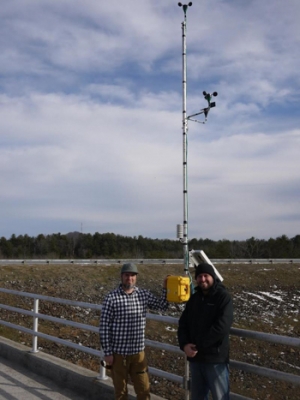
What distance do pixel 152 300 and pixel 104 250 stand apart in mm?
79444

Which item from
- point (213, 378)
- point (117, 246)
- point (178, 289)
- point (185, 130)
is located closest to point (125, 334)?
point (178, 289)

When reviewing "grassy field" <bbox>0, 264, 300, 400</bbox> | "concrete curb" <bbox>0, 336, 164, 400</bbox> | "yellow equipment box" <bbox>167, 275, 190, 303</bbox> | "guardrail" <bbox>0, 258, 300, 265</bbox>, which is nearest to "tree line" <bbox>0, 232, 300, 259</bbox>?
"guardrail" <bbox>0, 258, 300, 265</bbox>

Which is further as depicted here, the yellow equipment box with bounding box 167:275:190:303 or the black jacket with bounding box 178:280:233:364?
the yellow equipment box with bounding box 167:275:190:303

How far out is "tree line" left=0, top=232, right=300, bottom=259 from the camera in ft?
263

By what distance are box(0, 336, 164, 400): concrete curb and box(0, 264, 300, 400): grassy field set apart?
3.20 m

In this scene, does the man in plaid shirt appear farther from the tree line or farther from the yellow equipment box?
the tree line

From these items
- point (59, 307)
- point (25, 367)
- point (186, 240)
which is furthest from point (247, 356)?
point (25, 367)

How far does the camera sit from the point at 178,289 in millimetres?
4934

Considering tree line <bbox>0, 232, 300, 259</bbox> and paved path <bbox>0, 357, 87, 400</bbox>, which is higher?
tree line <bbox>0, 232, 300, 259</bbox>

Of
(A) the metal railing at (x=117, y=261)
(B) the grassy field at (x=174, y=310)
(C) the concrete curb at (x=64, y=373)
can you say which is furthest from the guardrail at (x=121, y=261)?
(C) the concrete curb at (x=64, y=373)

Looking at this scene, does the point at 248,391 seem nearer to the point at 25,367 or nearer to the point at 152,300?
the point at 25,367

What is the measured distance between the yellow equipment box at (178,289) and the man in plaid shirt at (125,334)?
1.02ft

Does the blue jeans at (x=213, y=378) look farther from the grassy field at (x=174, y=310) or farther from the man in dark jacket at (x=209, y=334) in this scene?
the grassy field at (x=174, y=310)

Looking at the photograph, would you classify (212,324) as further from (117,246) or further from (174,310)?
(117,246)
